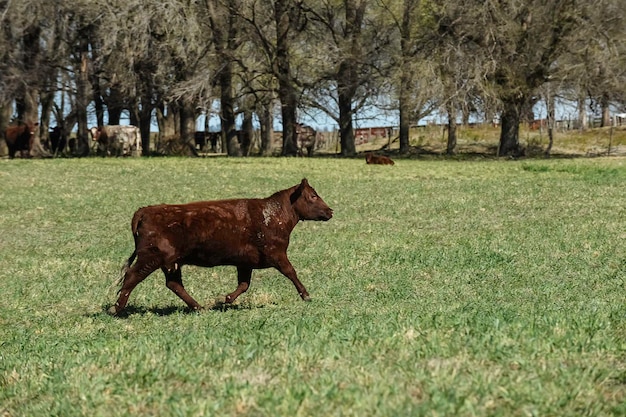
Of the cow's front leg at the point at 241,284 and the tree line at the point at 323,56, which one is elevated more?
the tree line at the point at 323,56

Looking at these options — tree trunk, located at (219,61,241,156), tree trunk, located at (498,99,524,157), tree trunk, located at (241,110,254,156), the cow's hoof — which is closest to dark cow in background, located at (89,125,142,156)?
tree trunk, located at (219,61,241,156)

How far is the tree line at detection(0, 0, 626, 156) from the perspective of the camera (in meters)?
41.8

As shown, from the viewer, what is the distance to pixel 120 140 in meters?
47.8

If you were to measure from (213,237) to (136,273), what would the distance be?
3.23 feet

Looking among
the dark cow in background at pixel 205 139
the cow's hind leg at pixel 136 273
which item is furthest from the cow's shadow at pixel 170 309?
the dark cow in background at pixel 205 139

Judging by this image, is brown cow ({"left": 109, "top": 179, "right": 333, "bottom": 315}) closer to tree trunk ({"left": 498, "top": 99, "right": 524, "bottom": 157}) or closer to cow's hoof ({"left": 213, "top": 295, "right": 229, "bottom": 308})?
cow's hoof ({"left": 213, "top": 295, "right": 229, "bottom": 308})

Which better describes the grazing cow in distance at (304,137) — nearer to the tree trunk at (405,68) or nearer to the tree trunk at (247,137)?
the tree trunk at (247,137)

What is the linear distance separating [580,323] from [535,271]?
5.55m

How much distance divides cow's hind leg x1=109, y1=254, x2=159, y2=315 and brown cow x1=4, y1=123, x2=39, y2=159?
37.5 metres

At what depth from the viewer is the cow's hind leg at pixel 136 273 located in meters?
9.78

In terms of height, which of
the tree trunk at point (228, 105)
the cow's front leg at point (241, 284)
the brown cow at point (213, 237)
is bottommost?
the cow's front leg at point (241, 284)

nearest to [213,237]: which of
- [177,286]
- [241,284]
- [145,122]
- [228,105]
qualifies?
[177,286]

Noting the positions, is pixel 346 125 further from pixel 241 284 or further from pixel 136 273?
pixel 136 273

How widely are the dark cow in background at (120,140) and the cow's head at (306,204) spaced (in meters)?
38.1
